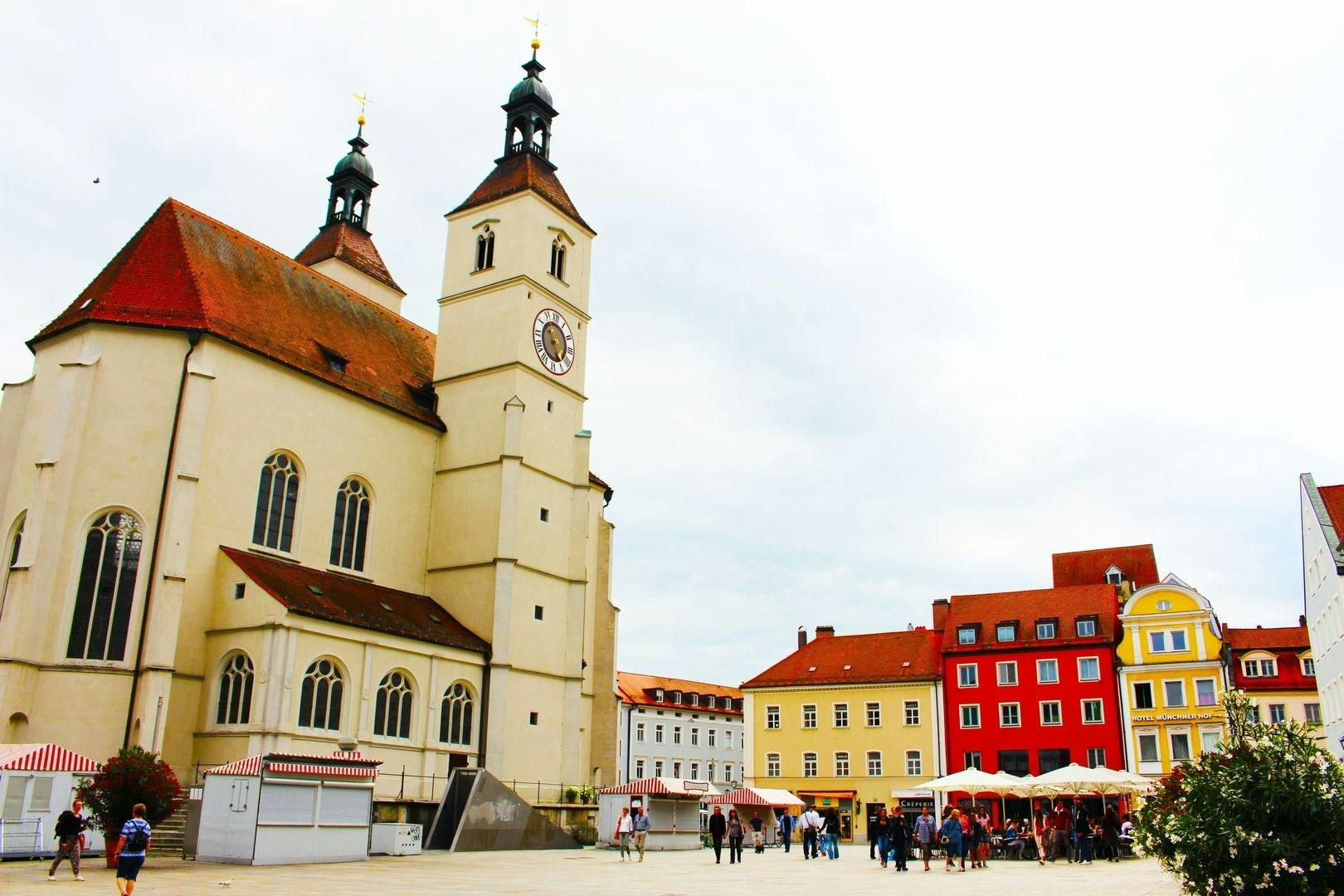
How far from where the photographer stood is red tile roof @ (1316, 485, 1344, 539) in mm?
A: 35469

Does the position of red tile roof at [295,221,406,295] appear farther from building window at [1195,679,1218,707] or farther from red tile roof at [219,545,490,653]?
building window at [1195,679,1218,707]

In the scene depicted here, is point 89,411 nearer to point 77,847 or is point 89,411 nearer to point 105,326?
point 105,326

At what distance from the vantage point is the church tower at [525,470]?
35281mm

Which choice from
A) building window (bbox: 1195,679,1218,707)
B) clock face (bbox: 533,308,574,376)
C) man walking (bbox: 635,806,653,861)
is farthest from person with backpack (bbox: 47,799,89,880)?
building window (bbox: 1195,679,1218,707)

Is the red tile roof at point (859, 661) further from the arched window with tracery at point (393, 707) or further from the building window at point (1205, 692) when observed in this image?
the arched window with tracery at point (393, 707)

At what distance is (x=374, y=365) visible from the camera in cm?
3753

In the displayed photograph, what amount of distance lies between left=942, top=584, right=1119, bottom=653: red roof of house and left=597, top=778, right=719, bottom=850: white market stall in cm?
2445

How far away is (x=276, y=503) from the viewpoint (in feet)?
103

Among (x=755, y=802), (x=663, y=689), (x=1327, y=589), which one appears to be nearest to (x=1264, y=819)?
(x=755, y=802)

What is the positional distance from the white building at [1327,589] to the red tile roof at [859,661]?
58.1ft

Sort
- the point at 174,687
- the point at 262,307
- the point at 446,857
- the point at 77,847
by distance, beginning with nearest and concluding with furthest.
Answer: the point at 77,847, the point at 446,857, the point at 174,687, the point at 262,307

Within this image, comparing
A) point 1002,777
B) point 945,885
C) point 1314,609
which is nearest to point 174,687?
point 945,885

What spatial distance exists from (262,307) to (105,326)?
4986 mm

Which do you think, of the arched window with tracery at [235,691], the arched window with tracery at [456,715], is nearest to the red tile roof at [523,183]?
the arched window with tracery at [456,715]
